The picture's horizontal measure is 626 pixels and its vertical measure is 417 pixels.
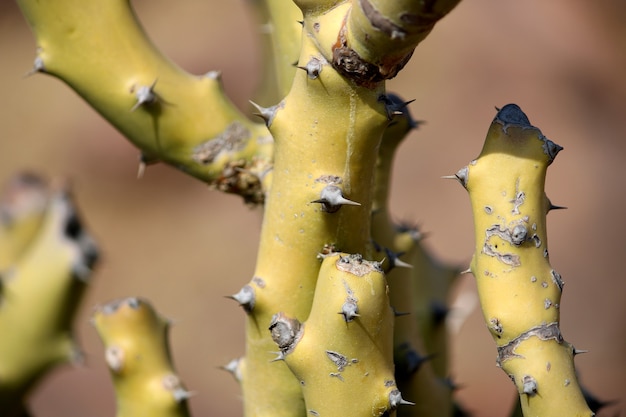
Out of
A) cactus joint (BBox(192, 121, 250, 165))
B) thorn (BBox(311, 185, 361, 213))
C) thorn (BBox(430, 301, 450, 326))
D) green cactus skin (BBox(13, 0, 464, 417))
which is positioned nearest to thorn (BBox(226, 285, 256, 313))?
green cactus skin (BBox(13, 0, 464, 417))

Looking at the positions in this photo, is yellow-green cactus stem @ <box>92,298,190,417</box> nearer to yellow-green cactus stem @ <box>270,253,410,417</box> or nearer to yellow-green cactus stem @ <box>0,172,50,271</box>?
yellow-green cactus stem @ <box>270,253,410,417</box>

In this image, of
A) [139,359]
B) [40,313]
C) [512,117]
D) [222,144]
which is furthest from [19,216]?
[512,117]

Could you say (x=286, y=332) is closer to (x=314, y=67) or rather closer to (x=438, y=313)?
(x=314, y=67)

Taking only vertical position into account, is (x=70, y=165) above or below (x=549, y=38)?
below

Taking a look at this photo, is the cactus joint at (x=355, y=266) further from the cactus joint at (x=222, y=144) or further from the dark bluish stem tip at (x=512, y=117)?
the cactus joint at (x=222, y=144)

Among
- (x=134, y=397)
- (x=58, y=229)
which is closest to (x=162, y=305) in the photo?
(x=58, y=229)

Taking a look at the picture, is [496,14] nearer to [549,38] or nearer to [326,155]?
[549,38]
